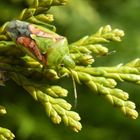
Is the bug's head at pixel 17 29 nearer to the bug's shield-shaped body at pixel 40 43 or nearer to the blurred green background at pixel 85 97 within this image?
the bug's shield-shaped body at pixel 40 43

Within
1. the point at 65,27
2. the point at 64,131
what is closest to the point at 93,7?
the point at 65,27

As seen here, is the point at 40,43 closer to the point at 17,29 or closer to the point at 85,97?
the point at 17,29

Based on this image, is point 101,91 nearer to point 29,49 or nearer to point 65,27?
point 29,49

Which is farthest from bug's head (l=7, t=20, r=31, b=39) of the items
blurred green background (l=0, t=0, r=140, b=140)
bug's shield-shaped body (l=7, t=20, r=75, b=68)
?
blurred green background (l=0, t=0, r=140, b=140)

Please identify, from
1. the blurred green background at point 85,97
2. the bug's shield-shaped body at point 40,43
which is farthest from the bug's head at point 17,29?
the blurred green background at point 85,97

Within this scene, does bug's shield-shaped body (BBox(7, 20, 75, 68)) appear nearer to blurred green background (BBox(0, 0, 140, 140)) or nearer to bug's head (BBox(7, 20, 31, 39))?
bug's head (BBox(7, 20, 31, 39))

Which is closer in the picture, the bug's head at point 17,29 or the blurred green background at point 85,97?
the bug's head at point 17,29
